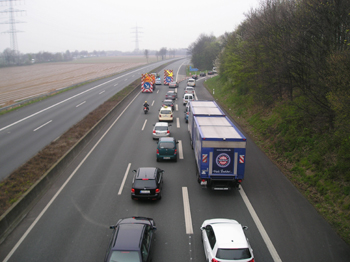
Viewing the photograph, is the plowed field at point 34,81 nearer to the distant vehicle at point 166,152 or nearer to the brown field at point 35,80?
the brown field at point 35,80

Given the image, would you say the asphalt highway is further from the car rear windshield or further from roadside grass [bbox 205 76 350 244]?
roadside grass [bbox 205 76 350 244]

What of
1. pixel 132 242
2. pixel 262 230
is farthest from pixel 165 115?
pixel 132 242

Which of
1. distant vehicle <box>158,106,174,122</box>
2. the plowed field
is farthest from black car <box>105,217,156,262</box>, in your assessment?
the plowed field

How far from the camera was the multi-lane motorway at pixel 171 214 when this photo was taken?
970 centimetres

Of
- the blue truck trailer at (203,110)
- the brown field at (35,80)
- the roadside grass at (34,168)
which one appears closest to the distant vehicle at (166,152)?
the blue truck trailer at (203,110)

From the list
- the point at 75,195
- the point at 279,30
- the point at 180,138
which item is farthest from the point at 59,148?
the point at 279,30

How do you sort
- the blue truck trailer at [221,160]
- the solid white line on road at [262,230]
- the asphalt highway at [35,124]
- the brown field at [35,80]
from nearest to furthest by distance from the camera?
the solid white line on road at [262,230]
the blue truck trailer at [221,160]
the asphalt highway at [35,124]
the brown field at [35,80]

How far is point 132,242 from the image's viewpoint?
8.39 m

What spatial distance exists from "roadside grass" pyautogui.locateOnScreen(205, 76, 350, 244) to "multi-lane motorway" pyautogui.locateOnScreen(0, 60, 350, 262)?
60cm

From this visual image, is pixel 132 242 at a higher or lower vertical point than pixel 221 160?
lower

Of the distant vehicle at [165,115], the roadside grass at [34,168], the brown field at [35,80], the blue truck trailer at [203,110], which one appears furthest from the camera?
the brown field at [35,80]

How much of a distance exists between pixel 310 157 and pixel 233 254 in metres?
9.93

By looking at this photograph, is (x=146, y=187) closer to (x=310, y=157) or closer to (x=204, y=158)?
(x=204, y=158)

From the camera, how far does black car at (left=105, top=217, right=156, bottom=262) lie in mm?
7945
